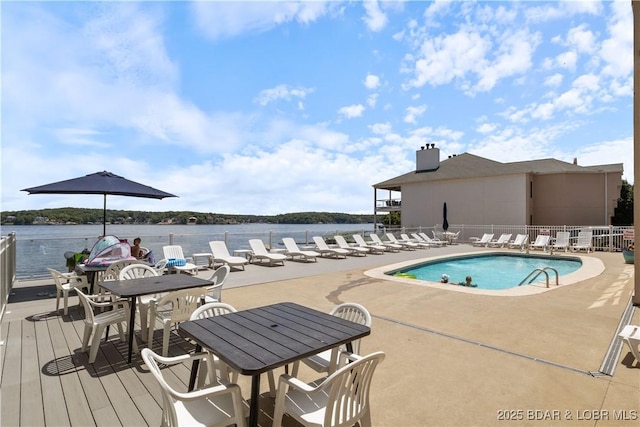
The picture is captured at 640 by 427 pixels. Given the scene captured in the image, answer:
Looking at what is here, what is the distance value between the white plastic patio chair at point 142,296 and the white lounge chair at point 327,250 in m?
7.89

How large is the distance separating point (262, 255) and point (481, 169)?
16.9 meters

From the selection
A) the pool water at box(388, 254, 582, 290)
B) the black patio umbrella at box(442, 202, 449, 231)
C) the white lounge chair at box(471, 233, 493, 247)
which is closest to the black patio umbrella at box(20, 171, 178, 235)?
the pool water at box(388, 254, 582, 290)

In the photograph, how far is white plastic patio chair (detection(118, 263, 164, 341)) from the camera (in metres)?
3.96

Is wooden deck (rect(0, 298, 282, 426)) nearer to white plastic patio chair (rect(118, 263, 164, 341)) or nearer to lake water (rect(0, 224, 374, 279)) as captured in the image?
white plastic patio chair (rect(118, 263, 164, 341))

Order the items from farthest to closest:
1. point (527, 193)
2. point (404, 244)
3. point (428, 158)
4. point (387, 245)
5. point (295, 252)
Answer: point (428, 158), point (527, 193), point (404, 244), point (387, 245), point (295, 252)

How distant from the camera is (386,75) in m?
11.7

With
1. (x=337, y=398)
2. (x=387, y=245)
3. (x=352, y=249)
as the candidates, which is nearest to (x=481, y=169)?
(x=387, y=245)

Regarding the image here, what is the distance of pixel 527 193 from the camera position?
60.2 ft

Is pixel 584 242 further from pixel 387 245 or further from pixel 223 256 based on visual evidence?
pixel 223 256

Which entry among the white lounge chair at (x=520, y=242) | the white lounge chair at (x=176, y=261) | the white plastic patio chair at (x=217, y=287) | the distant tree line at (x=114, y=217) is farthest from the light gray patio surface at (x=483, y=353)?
the white lounge chair at (x=520, y=242)

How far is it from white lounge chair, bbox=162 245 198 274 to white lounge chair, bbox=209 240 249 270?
0.82 meters

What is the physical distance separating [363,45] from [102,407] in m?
10.6

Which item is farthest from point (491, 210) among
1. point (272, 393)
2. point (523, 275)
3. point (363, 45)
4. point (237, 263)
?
point (272, 393)

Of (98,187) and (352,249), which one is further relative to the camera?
(352,249)
